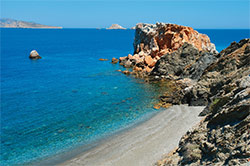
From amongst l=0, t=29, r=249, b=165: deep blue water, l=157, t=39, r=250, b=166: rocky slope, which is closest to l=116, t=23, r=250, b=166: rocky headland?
l=157, t=39, r=250, b=166: rocky slope

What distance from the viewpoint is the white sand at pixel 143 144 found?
21562mm

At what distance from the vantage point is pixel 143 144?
79.0 ft

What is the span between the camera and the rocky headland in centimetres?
1296

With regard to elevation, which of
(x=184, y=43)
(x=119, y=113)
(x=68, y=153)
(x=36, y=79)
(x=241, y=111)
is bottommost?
(x=68, y=153)

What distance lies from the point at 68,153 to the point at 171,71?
36.5 meters

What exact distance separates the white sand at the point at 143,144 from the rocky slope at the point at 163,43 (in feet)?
101

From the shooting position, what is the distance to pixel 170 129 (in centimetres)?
2708

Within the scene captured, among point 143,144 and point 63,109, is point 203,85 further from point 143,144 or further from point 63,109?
point 63,109

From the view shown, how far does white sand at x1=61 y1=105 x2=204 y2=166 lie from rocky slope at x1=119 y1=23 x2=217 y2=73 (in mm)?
30912

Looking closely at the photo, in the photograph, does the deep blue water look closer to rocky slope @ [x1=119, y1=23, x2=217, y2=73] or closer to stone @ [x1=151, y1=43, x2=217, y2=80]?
stone @ [x1=151, y1=43, x2=217, y2=80]

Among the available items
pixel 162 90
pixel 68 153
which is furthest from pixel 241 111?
pixel 162 90

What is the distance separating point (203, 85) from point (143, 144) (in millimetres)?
15480

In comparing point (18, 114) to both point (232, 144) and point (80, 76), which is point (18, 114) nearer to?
point (80, 76)

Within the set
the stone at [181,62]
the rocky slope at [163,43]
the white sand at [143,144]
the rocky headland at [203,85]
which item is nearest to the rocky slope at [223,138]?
the rocky headland at [203,85]
